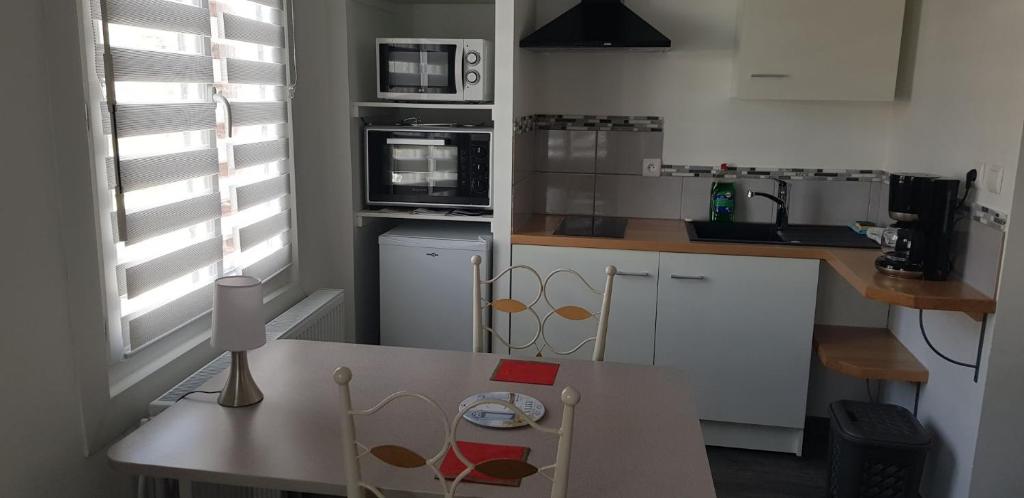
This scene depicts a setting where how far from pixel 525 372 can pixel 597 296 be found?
121 cm

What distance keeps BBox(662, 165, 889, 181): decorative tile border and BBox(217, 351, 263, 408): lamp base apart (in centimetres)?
238

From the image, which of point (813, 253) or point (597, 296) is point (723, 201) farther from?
point (597, 296)

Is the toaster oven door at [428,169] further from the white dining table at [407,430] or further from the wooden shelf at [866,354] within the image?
the wooden shelf at [866,354]

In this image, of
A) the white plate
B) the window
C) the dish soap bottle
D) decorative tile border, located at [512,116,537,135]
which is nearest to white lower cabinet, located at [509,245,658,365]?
decorative tile border, located at [512,116,537,135]

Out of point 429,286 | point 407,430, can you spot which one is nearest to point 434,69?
point 429,286

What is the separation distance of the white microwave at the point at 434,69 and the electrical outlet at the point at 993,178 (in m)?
1.82

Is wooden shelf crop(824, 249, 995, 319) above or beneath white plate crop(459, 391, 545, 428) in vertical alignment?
above

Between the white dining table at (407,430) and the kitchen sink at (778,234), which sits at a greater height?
the kitchen sink at (778,234)

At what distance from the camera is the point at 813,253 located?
310 centimetres


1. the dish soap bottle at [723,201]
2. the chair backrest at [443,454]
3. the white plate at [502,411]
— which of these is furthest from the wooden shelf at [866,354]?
the chair backrest at [443,454]

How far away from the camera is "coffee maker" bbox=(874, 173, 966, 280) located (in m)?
2.60

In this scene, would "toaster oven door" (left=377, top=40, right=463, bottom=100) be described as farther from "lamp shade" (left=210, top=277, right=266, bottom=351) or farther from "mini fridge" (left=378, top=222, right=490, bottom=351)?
"lamp shade" (left=210, top=277, right=266, bottom=351)

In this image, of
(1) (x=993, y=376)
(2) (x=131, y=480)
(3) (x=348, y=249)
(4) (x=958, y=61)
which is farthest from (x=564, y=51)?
(2) (x=131, y=480)

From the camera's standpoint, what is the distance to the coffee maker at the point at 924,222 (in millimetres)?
2604
